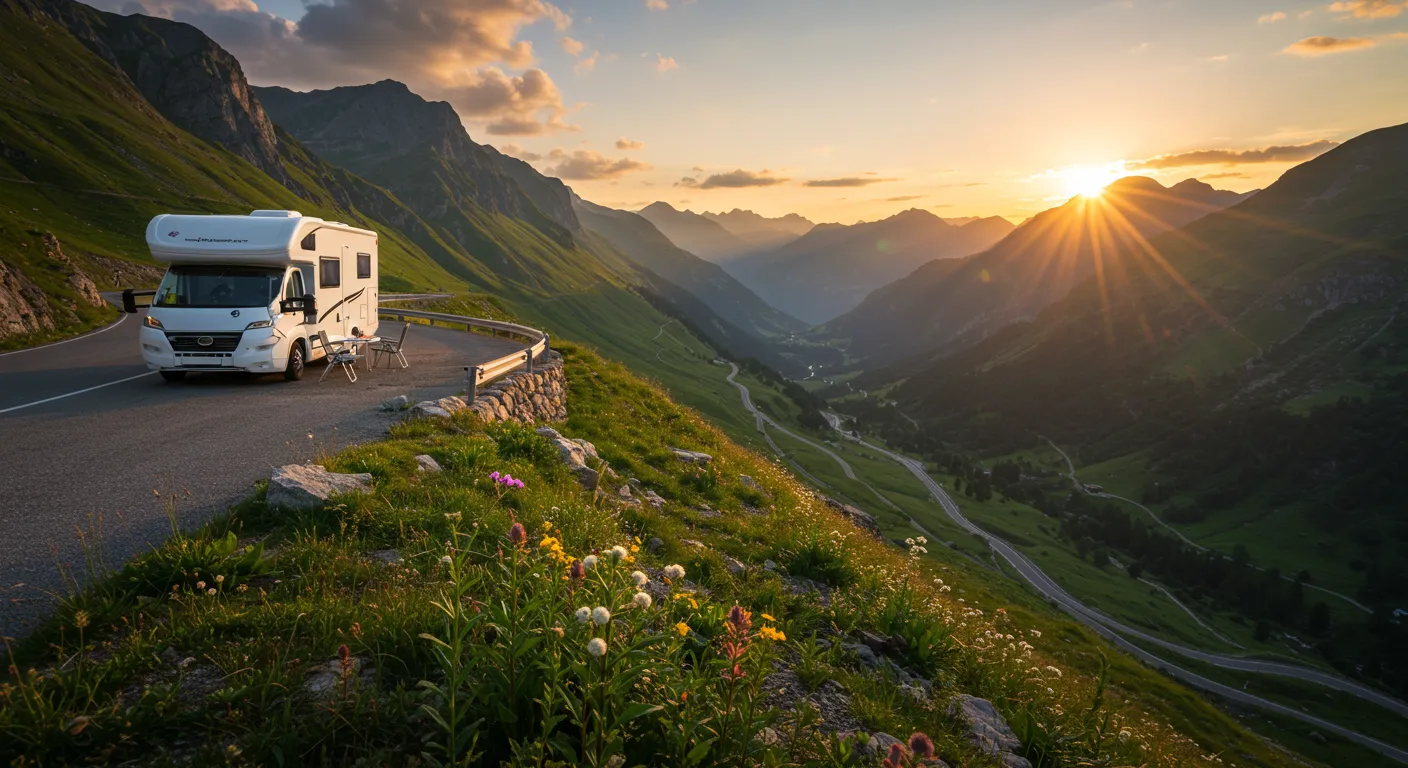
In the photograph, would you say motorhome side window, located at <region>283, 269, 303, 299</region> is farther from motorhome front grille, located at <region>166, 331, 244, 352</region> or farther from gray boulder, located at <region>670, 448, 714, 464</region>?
gray boulder, located at <region>670, 448, 714, 464</region>

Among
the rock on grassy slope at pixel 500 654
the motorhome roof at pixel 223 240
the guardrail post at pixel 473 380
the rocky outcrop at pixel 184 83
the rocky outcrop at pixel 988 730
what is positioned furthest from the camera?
the rocky outcrop at pixel 184 83

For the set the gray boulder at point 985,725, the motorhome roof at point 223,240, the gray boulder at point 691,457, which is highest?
the motorhome roof at point 223,240

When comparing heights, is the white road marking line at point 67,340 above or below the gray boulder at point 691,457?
above

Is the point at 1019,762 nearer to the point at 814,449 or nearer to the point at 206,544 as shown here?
the point at 206,544

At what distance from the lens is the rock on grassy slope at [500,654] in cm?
396

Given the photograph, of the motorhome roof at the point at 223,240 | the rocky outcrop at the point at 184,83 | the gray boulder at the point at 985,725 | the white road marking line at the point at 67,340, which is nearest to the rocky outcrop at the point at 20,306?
the white road marking line at the point at 67,340

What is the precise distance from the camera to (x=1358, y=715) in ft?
357

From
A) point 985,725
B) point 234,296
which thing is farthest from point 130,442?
point 985,725

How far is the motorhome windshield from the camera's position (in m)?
17.7

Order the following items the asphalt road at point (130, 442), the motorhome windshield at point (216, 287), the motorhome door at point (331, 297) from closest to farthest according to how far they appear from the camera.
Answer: the asphalt road at point (130, 442), the motorhome windshield at point (216, 287), the motorhome door at point (331, 297)

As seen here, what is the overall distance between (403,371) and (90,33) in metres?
246

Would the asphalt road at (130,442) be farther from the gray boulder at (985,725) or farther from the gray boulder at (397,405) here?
the gray boulder at (985,725)

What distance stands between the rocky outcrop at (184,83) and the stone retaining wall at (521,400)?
204 m

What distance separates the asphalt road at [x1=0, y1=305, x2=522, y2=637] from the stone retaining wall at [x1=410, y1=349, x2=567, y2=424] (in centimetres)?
113
